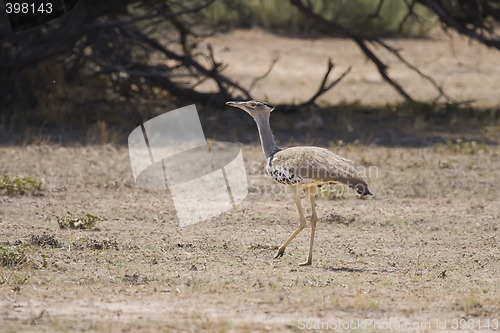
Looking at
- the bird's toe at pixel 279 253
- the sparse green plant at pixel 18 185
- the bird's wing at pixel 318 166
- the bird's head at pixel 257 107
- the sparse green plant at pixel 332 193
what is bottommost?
the sparse green plant at pixel 332 193

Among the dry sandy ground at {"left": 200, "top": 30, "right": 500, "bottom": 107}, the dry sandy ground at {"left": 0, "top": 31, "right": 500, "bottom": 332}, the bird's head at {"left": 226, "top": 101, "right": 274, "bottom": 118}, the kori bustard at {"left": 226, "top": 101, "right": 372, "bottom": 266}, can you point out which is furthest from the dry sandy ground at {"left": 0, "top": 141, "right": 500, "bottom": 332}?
the dry sandy ground at {"left": 200, "top": 30, "right": 500, "bottom": 107}

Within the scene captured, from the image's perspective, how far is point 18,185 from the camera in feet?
25.4

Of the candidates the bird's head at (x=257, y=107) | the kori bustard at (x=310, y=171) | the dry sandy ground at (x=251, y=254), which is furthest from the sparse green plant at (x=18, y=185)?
the kori bustard at (x=310, y=171)

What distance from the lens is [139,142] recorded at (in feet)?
33.3

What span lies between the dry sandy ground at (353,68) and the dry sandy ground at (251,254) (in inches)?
177

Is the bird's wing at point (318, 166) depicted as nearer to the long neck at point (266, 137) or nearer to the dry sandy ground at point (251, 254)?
Result: the long neck at point (266, 137)

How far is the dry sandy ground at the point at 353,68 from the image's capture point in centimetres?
1413

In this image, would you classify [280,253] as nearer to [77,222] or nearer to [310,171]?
[310,171]

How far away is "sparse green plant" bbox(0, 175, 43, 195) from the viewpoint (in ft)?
25.3

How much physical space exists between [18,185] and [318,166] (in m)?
3.48

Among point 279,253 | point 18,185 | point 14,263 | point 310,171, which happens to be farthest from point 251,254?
point 18,185

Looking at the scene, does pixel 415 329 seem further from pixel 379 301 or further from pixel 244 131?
pixel 244 131

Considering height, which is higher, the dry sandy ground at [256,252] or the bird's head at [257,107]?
the bird's head at [257,107]

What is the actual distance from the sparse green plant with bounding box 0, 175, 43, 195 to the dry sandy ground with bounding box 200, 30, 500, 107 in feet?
17.3
